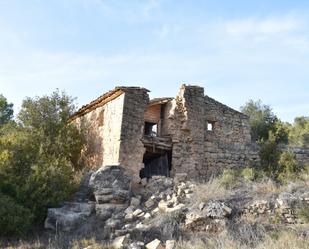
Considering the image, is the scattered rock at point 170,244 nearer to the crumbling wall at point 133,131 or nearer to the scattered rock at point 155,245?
the scattered rock at point 155,245

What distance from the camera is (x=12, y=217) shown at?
32.0 ft

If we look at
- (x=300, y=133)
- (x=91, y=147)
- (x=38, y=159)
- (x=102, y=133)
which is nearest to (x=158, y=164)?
(x=102, y=133)

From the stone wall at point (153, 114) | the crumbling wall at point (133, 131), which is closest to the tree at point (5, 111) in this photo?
the stone wall at point (153, 114)

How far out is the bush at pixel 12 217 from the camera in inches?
384

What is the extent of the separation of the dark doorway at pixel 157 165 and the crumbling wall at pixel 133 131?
1641mm

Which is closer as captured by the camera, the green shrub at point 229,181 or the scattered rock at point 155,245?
the scattered rock at point 155,245

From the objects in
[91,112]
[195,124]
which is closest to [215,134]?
[195,124]

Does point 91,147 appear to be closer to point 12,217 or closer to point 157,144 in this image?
point 157,144

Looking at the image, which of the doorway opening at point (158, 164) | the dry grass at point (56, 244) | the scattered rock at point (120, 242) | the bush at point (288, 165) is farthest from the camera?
the doorway opening at point (158, 164)

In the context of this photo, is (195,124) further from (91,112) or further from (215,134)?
(91,112)

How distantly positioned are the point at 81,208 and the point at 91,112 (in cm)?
635

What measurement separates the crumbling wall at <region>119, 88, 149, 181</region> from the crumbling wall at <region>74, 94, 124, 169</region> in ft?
0.63

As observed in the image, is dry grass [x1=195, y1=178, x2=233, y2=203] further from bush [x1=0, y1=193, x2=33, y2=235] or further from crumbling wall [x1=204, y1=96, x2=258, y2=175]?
bush [x1=0, y1=193, x2=33, y2=235]

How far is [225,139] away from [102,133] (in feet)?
17.2
